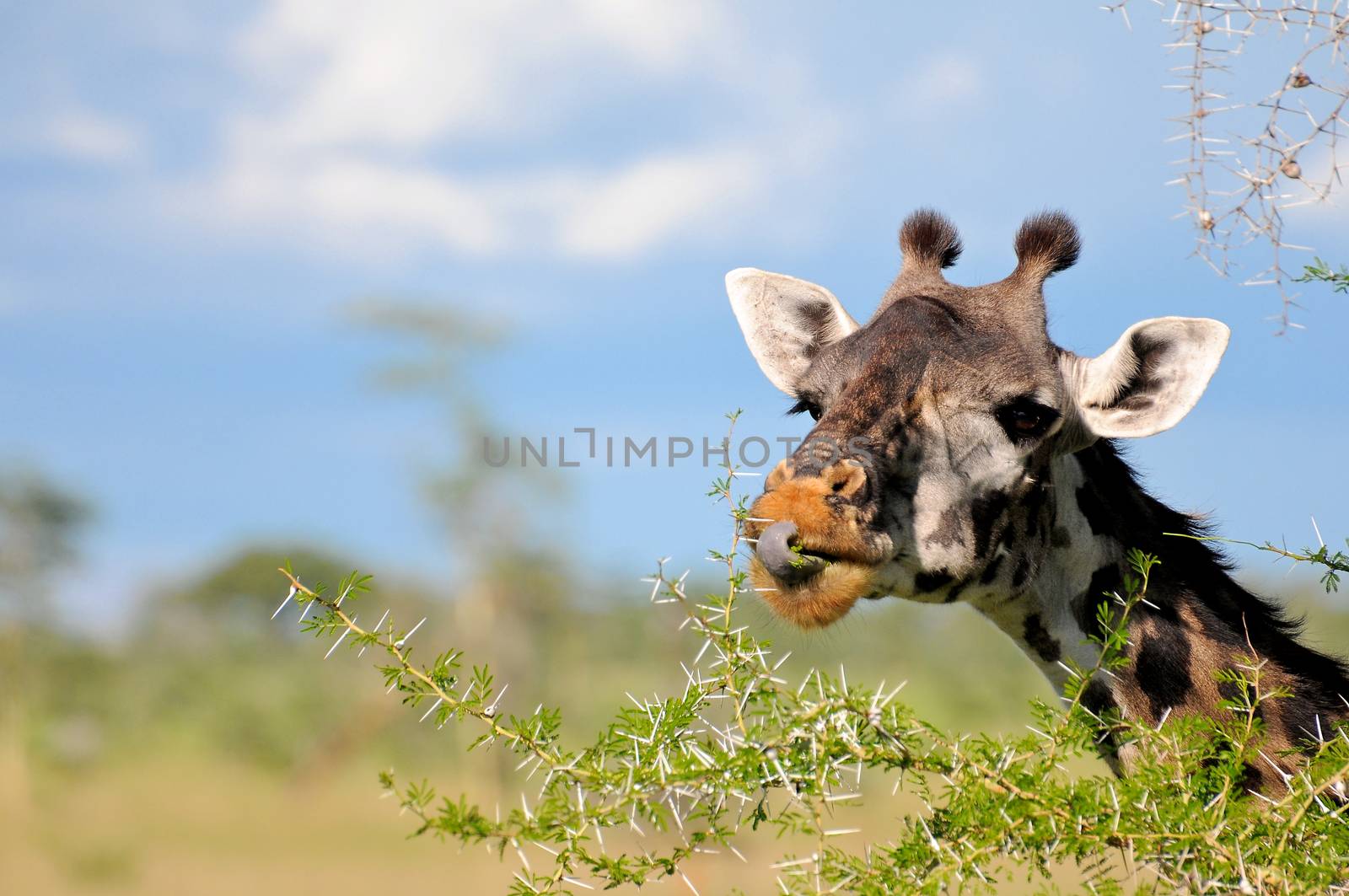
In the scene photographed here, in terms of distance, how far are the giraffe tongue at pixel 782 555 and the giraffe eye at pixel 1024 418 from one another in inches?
47.6

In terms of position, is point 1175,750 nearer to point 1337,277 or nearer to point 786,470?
point 786,470

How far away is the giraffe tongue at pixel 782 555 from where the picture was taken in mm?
3814

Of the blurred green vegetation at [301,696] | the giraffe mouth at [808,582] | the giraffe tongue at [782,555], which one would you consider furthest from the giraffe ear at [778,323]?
the blurred green vegetation at [301,696]

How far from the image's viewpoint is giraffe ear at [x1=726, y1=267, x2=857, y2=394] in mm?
5805

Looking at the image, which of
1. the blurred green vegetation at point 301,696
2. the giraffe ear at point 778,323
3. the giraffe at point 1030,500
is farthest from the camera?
the blurred green vegetation at point 301,696

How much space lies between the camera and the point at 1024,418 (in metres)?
4.69

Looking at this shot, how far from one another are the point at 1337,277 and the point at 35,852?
2941 centimetres

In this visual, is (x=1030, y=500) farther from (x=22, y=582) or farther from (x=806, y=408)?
(x=22, y=582)

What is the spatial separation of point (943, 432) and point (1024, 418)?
38 cm

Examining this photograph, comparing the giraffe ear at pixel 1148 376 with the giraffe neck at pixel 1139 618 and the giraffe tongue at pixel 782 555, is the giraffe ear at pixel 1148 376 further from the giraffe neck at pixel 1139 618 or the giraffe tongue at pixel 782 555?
the giraffe tongue at pixel 782 555

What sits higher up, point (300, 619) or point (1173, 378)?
point (1173, 378)

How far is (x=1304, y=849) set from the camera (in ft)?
9.90

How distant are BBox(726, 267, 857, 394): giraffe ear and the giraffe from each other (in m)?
0.64

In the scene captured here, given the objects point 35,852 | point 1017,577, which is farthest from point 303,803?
point 1017,577
